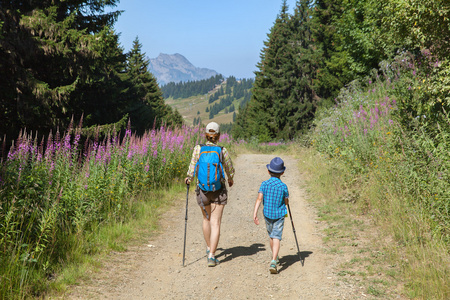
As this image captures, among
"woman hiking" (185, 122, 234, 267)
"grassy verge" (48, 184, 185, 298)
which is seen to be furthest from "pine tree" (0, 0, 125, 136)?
"woman hiking" (185, 122, 234, 267)

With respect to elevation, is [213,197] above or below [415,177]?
below

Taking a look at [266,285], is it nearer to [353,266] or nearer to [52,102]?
[353,266]

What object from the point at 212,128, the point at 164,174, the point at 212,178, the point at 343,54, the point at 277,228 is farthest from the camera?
the point at 343,54

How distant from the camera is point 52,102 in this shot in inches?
557

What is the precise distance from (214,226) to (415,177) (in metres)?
3.37

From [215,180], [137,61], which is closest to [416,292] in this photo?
[215,180]

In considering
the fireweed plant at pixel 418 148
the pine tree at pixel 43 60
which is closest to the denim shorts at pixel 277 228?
the fireweed plant at pixel 418 148

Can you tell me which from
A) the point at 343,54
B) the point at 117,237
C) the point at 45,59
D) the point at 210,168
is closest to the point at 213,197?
the point at 210,168

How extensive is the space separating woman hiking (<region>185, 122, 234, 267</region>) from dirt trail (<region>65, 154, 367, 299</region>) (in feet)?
1.78

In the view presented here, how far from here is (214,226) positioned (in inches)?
213

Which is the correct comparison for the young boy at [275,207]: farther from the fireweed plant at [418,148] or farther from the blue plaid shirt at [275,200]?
the fireweed plant at [418,148]

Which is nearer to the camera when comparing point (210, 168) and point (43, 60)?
point (210, 168)

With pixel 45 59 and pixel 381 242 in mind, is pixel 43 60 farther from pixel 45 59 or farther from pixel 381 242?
pixel 381 242

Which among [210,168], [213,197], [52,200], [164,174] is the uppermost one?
[210,168]
